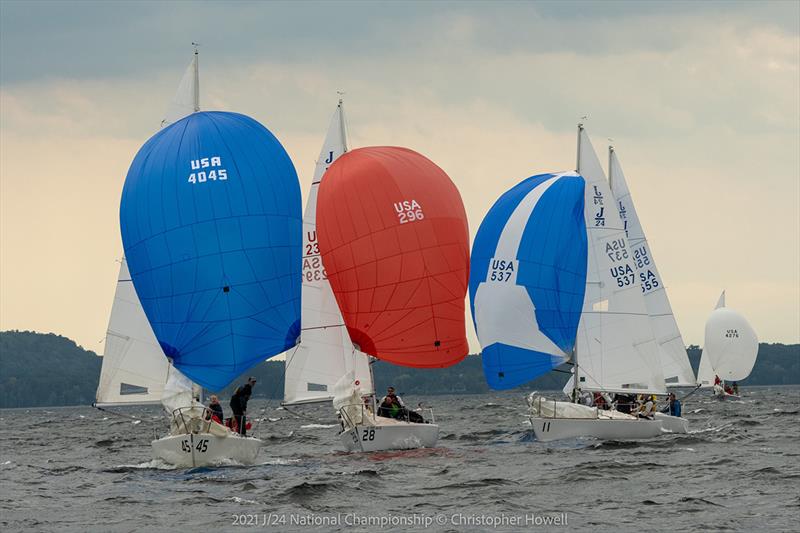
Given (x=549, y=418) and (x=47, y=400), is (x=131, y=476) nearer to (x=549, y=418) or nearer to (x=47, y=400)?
(x=549, y=418)

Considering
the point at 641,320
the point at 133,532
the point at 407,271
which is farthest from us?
the point at 641,320

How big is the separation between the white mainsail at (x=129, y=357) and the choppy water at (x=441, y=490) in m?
1.69

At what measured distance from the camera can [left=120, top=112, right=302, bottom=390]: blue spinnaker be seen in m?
25.8

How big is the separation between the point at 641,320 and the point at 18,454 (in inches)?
768

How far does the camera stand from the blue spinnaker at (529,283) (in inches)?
1272

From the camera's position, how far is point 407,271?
2847 cm

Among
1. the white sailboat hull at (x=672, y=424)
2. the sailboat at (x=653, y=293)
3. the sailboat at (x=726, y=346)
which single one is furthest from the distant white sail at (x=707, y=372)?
the white sailboat hull at (x=672, y=424)

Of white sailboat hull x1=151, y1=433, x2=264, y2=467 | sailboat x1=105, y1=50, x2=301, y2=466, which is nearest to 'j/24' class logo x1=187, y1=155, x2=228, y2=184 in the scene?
sailboat x1=105, y1=50, x2=301, y2=466

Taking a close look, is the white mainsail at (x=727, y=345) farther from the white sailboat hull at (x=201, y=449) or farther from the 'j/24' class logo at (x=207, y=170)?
the 'j/24' class logo at (x=207, y=170)

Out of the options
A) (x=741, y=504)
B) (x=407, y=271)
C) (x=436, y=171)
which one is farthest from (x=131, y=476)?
(x=741, y=504)

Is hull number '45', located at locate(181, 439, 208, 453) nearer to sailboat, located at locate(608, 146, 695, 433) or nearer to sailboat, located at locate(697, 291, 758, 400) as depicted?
sailboat, located at locate(608, 146, 695, 433)

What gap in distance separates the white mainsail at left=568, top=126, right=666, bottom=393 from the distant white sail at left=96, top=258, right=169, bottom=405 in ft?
39.0

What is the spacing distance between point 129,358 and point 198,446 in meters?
3.08

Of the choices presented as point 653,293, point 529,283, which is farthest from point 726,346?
point 529,283
